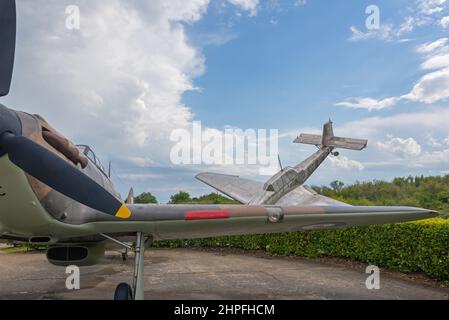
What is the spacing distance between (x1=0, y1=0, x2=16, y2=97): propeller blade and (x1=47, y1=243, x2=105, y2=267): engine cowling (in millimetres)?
3440

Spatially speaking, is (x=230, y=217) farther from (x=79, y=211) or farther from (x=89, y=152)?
(x=89, y=152)

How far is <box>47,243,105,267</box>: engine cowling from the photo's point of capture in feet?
21.0

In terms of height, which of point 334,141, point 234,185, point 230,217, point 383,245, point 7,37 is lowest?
point 383,245

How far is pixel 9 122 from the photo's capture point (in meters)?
3.79

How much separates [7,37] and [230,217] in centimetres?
355

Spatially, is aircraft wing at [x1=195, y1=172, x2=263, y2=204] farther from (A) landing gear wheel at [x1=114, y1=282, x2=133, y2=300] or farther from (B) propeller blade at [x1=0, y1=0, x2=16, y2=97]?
(B) propeller blade at [x1=0, y1=0, x2=16, y2=97]

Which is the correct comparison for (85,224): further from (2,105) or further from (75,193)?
(2,105)

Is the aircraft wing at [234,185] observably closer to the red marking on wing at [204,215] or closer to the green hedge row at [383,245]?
the green hedge row at [383,245]

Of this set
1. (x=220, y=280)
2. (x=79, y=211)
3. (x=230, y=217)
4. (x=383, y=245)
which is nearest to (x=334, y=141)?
(x=383, y=245)

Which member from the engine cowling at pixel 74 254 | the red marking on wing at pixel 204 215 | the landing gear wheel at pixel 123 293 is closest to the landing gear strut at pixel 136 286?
the landing gear wheel at pixel 123 293

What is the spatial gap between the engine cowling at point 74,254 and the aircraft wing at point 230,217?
3.77 feet

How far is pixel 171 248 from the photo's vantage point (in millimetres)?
16375

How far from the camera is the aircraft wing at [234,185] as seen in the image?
2672 centimetres

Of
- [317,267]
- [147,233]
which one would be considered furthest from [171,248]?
[147,233]
